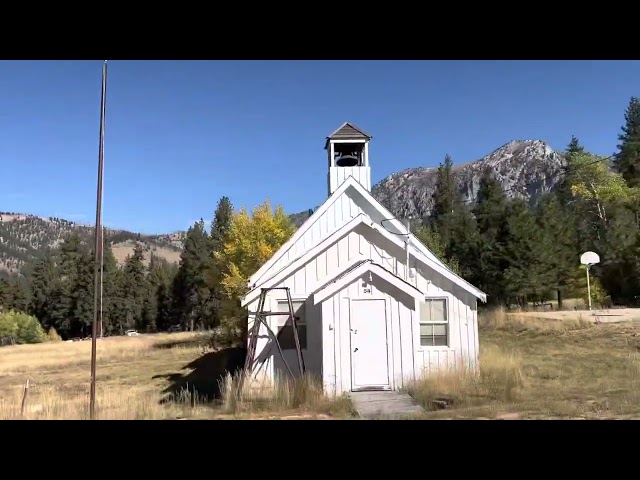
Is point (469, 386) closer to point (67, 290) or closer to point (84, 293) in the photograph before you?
point (84, 293)

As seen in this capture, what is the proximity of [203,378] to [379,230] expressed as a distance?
10365 mm

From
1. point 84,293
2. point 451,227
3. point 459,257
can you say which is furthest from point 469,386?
point 84,293

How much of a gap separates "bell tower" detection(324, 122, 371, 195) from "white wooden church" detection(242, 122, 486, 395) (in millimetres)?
2349

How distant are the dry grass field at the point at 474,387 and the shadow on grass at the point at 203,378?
0.06 meters

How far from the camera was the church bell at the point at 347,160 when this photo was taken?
18.0 metres

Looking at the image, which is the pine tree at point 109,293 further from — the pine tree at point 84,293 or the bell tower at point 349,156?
the bell tower at point 349,156

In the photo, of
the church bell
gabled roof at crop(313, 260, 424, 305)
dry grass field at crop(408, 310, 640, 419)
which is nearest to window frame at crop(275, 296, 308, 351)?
gabled roof at crop(313, 260, 424, 305)

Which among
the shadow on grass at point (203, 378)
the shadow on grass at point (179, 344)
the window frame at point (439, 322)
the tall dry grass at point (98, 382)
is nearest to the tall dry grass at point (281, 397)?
the tall dry grass at point (98, 382)
